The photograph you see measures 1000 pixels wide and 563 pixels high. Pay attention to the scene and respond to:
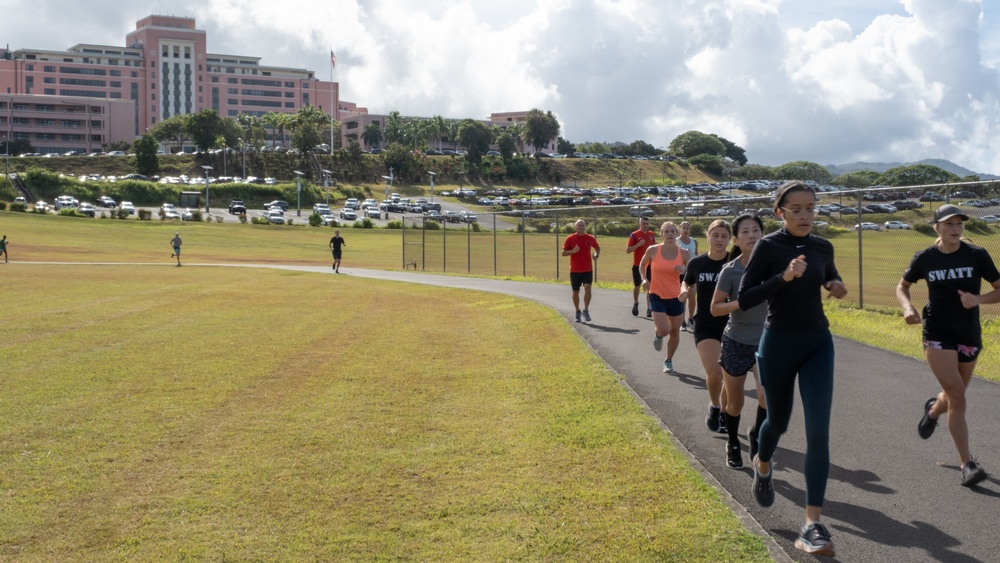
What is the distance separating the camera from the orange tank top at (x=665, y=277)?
11172 mm

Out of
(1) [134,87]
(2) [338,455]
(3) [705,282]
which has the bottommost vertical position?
(2) [338,455]

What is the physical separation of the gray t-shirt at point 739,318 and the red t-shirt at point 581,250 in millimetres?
9500

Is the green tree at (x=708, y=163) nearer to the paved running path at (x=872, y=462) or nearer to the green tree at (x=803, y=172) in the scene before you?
the green tree at (x=803, y=172)

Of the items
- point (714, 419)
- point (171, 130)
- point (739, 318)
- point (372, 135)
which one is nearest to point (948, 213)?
point (739, 318)

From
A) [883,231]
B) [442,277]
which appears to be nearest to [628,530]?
[883,231]

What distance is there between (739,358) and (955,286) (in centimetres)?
158

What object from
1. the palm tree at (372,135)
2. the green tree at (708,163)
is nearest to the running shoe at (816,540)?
the green tree at (708,163)

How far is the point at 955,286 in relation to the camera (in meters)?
6.69

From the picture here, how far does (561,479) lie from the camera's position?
666 centimetres

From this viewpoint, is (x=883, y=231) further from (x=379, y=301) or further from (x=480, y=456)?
(x=480, y=456)

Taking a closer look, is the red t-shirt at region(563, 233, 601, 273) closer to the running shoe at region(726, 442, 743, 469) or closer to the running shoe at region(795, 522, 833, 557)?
the running shoe at region(726, 442, 743, 469)

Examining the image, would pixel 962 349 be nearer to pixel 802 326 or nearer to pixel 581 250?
pixel 802 326

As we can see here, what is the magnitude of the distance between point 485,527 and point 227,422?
4128 millimetres

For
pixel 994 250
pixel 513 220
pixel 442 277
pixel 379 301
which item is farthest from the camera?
pixel 513 220
